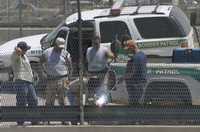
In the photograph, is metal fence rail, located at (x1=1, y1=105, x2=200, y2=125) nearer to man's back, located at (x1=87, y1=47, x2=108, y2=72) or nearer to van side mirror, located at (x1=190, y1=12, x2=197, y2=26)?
man's back, located at (x1=87, y1=47, x2=108, y2=72)

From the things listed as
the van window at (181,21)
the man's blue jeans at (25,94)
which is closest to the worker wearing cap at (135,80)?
the man's blue jeans at (25,94)

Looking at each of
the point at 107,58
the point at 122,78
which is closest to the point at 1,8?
the point at 107,58

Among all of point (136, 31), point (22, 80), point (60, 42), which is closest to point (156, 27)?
point (136, 31)

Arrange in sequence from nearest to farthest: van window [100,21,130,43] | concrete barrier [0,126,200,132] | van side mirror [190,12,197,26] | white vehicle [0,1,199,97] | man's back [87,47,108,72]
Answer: concrete barrier [0,126,200,132]
man's back [87,47,108,72]
van side mirror [190,12,197,26]
white vehicle [0,1,199,97]
van window [100,21,130,43]

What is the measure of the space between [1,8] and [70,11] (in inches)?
204

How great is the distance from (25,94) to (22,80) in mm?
610

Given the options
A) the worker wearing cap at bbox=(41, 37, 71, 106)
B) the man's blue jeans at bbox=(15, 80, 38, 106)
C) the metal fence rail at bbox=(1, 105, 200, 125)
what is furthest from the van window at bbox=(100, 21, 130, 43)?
the metal fence rail at bbox=(1, 105, 200, 125)

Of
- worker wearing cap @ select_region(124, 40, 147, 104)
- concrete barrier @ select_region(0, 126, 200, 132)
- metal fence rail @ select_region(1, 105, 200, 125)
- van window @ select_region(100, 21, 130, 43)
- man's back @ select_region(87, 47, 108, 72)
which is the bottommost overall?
concrete barrier @ select_region(0, 126, 200, 132)

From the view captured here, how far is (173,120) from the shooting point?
9773 mm

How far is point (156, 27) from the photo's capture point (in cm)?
1623

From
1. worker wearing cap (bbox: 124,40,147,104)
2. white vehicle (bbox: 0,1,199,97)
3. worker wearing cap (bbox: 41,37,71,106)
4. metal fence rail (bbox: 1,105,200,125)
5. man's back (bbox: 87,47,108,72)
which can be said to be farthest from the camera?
white vehicle (bbox: 0,1,199,97)

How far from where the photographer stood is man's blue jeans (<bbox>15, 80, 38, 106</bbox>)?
996 centimetres

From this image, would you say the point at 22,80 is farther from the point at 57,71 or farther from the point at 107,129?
the point at 107,129

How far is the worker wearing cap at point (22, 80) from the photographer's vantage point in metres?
9.99
